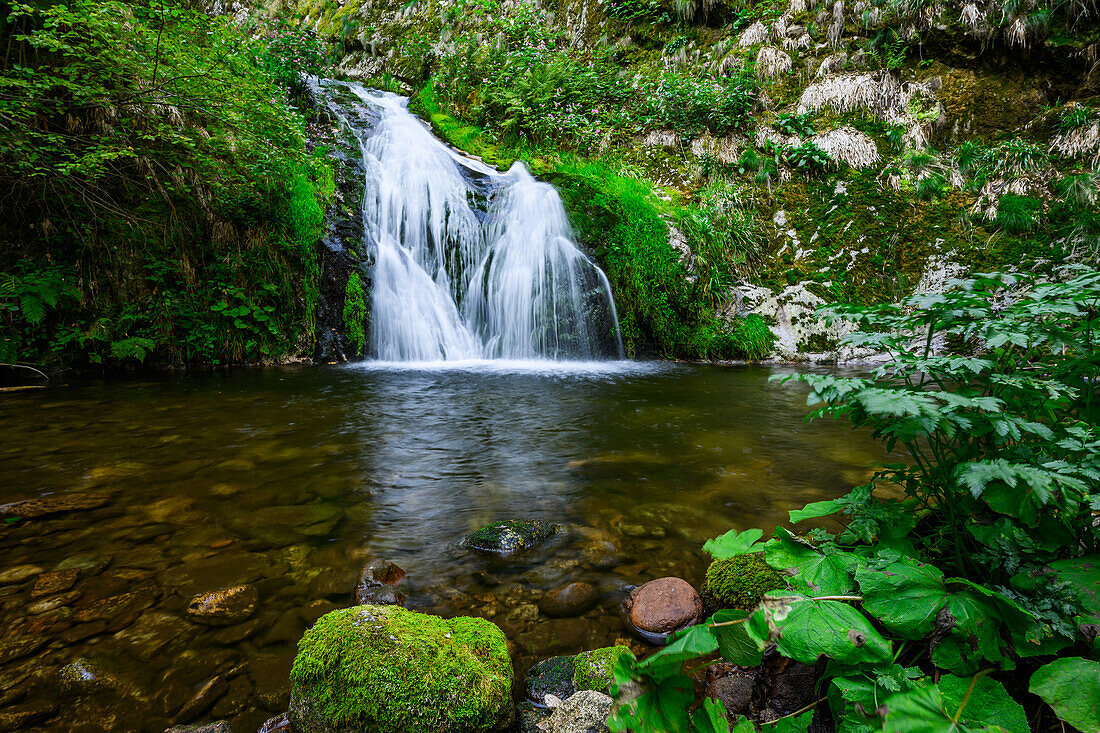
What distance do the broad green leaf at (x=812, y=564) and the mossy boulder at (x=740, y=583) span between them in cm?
58

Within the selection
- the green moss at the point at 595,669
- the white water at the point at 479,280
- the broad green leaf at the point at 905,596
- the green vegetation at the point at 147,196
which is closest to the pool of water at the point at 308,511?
the green moss at the point at 595,669

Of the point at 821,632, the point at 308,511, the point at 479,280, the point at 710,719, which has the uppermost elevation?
the point at 479,280

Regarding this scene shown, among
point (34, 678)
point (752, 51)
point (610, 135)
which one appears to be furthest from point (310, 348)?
point (752, 51)

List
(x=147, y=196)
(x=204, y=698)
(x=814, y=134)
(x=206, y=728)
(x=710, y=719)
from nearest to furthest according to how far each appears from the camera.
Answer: (x=710, y=719), (x=206, y=728), (x=204, y=698), (x=147, y=196), (x=814, y=134)

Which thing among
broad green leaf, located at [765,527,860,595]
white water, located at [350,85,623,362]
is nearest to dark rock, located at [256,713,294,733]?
broad green leaf, located at [765,527,860,595]

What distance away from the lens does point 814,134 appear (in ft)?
34.5

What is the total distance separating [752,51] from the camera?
11586 mm

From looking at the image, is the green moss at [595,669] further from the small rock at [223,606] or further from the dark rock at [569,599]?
the small rock at [223,606]

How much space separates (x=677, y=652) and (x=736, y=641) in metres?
0.27

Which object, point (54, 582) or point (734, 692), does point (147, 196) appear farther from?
point (734, 692)

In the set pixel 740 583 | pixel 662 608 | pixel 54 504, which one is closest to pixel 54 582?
pixel 54 504

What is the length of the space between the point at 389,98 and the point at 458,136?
13.1 feet

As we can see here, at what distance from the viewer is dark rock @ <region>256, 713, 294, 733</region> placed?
4.43 feet

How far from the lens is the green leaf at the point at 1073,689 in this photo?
2.60 ft
